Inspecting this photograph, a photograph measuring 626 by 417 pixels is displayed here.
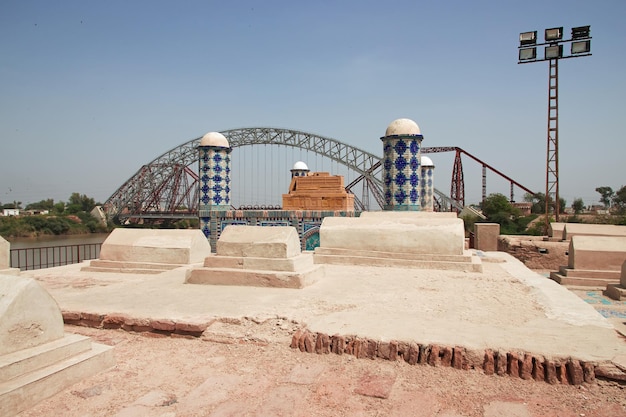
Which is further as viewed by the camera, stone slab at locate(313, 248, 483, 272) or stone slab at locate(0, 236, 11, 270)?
stone slab at locate(313, 248, 483, 272)

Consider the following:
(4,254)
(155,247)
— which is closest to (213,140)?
(155,247)

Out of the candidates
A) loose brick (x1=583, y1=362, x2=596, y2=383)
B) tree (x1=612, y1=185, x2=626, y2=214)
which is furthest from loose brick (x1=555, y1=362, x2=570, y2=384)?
tree (x1=612, y1=185, x2=626, y2=214)

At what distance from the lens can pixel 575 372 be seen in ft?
10.3

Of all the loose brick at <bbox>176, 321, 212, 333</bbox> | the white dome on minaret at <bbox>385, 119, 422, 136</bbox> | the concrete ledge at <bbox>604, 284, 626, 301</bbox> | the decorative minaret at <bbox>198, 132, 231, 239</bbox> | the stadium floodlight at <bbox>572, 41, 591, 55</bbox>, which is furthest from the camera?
the stadium floodlight at <bbox>572, 41, 591, 55</bbox>

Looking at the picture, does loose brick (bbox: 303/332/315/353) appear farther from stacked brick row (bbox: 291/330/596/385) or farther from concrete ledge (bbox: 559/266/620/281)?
concrete ledge (bbox: 559/266/620/281)

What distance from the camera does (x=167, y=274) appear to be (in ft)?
24.0

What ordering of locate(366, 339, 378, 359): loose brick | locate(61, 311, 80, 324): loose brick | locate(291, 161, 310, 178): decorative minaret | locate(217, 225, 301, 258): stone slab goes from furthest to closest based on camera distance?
locate(291, 161, 310, 178): decorative minaret
locate(217, 225, 301, 258): stone slab
locate(61, 311, 80, 324): loose brick
locate(366, 339, 378, 359): loose brick

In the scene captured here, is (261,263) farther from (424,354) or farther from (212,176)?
(212,176)

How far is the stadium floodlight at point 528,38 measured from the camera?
693 inches

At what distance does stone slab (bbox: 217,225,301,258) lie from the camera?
249 inches

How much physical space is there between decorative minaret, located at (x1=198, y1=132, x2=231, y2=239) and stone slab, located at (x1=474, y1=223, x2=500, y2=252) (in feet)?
28.7

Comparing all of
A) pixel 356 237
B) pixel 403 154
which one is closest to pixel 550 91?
pixel 403 154

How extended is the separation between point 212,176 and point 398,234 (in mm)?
9573

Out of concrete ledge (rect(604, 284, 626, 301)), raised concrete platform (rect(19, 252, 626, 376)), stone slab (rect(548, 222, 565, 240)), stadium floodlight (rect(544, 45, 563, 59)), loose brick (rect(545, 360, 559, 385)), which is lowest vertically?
concrete ledge (rect(604, 284, 626, 301))
